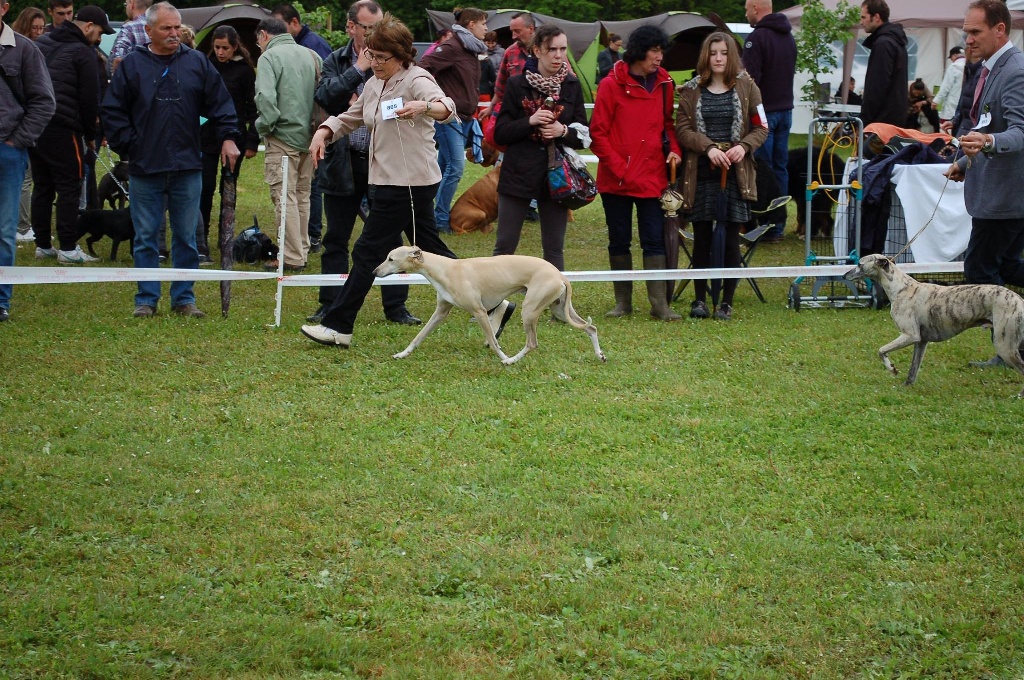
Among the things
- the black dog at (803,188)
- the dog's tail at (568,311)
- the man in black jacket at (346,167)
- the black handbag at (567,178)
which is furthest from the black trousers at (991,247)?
the black dog at (803,188)

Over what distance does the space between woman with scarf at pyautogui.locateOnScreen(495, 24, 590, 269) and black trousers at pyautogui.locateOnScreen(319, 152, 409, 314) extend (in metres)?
0.90

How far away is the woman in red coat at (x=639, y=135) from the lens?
8.12m

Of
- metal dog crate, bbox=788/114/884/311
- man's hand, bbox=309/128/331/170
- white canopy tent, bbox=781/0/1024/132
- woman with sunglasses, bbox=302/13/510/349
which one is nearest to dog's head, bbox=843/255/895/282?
metal dog crate, bbox=788/114/884/311

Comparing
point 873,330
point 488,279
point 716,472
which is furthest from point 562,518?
point 873,330

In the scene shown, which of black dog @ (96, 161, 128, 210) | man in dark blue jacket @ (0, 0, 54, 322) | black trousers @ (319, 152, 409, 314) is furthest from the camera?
black dog @ (96, 161, 128, 210)

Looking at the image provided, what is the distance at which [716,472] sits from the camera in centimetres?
523

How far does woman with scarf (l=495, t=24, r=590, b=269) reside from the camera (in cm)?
805

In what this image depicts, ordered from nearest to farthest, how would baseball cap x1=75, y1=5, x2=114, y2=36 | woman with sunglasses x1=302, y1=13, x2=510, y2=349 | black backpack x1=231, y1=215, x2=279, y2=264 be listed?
woman with sunglasses x1=302, y1=13, x2=510, y2=349 < baseball cap x1=75, y1=5, x2=114, y2=36 < black backpack x1=231, y1=215, x2=279, y2=264

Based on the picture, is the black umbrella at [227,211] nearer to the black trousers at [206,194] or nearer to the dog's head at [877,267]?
the black trousers at [206,194]

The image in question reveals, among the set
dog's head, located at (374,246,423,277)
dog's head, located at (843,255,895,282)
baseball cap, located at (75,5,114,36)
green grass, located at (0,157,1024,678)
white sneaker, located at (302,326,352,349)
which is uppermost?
baseball cap, located at (75,5,114,36)

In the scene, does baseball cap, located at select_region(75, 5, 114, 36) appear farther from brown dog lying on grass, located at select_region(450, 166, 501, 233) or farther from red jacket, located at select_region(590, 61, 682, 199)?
red jacket, located at select_region(590, 61, 682, 199)

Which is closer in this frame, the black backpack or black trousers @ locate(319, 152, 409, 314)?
black trousers @ locate(319, 152, 409, 314)

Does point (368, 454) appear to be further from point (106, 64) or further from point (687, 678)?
point (106, 64)

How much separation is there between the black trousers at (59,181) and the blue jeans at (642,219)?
16.8ft
